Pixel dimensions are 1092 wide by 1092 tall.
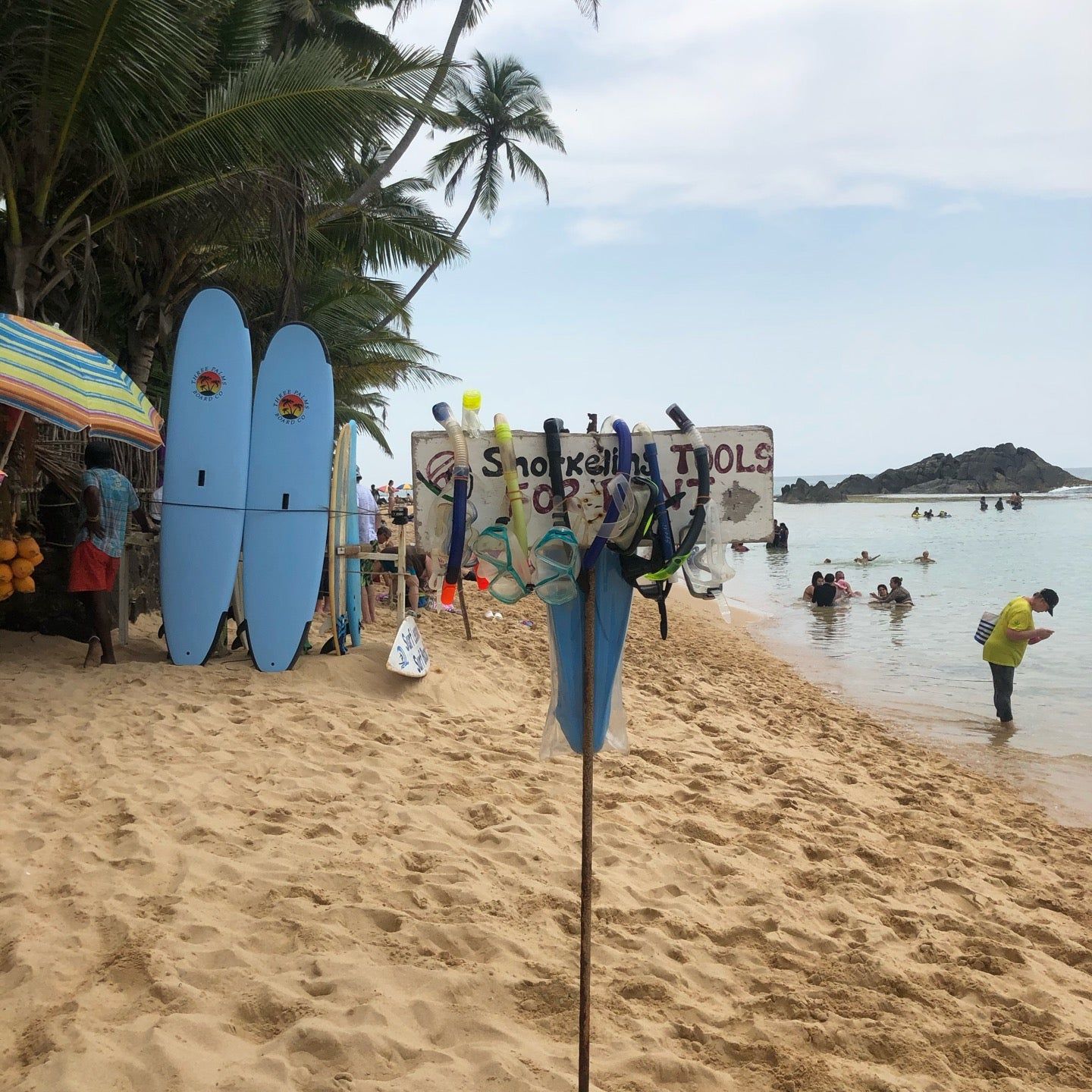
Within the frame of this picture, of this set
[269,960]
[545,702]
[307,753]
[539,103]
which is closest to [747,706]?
[545,702]

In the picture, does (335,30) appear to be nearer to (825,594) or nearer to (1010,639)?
(825,594)

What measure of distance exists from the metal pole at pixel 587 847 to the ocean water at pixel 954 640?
4722 mm

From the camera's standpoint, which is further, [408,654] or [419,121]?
[419,121]

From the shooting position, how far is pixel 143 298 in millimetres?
10828

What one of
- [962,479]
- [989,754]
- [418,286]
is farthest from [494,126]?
[962,479]

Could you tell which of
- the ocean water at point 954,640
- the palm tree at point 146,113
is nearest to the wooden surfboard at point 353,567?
the palm tree at point 146,113

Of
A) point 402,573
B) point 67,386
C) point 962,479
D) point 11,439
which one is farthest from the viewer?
point 962,479

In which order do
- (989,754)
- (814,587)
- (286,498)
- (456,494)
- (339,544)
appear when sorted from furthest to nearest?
1. (814,587)
2. (989,754)
3. (339,544)
4. (286,498)
5. (456,494)

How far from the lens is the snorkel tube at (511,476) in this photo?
88.7 inches

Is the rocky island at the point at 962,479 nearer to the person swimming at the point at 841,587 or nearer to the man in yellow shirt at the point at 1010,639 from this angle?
the person swimming at the point at 841,587

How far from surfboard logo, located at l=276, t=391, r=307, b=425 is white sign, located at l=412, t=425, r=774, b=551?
4.47 metres

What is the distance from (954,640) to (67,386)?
41.4ft

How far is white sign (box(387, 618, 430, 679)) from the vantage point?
237 inches

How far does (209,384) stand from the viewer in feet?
21.1
